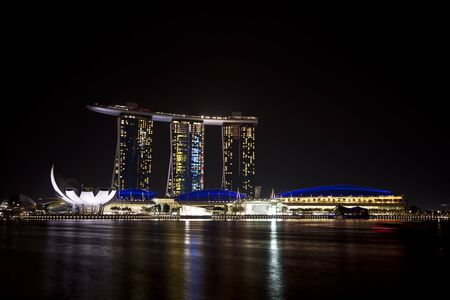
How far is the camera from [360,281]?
1978 cm

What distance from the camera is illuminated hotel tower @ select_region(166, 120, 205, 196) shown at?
18495 cm

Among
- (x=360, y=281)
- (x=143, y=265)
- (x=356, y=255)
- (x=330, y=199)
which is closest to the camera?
(x=360, y=281)

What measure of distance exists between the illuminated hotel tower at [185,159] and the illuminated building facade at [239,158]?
35.0ft

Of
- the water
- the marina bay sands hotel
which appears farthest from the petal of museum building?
the water

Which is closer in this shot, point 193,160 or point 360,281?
point 360,281

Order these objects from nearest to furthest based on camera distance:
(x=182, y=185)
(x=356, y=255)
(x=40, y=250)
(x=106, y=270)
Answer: (x=106, y=270) → (x=356, y=255) → (x=40, y=250) → (x=182, y=185)

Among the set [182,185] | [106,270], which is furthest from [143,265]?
[182,185]

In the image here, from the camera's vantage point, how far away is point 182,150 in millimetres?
188625

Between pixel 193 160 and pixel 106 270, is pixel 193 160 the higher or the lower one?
the higher one

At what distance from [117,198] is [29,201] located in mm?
31675

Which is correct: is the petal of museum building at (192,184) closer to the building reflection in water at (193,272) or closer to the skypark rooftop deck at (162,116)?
the skypark rooftop deck at (162,116)

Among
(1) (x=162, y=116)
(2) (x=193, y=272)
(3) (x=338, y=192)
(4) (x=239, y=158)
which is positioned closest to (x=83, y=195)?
(1) (x=162, y=116)

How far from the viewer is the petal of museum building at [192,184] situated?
149 m

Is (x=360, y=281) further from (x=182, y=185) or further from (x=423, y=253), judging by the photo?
(x=182, y=185)
